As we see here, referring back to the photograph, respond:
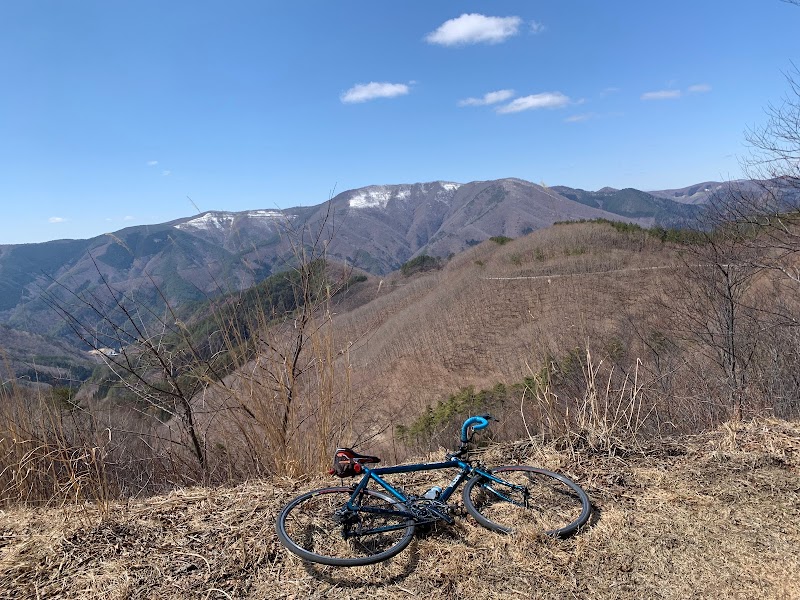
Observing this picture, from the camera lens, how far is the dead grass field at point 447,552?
194 centimetres

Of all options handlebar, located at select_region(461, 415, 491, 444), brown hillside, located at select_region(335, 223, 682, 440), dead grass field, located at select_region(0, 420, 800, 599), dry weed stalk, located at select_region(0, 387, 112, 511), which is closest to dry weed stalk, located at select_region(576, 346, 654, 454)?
dead grass field, located at select_region(0, 420, 800, 599)

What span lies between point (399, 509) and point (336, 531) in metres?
0.30

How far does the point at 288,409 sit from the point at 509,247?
44.6m

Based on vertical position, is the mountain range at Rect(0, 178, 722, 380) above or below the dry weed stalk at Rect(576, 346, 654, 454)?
above

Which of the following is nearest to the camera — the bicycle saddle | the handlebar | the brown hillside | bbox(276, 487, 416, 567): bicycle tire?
bbox(276, 487, 416, 567): bicycle tire

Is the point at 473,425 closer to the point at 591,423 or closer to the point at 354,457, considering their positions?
the point at 354,457

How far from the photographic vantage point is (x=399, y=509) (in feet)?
7.70

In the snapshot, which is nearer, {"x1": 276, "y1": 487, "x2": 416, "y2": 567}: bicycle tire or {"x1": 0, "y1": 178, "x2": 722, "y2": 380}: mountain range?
{"x1": 276, "y1": 487, "x2": 416, "y2": 567}: bicycle tire

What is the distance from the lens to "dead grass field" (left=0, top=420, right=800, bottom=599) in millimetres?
1938

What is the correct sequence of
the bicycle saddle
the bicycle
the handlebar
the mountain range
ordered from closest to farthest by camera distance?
1. the bicycle
2. the bicycle saddle
3. the handlebar
4. the mountain range

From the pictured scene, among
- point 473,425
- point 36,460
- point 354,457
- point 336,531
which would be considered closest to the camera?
point 336,531

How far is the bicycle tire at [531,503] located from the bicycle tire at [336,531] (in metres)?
0.40

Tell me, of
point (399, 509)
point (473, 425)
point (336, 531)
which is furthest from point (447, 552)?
point (473, 425)

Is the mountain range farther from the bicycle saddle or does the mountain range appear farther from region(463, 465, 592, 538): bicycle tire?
region(463, 465, 592, 538): bicycle tire
